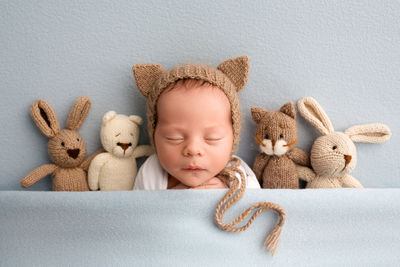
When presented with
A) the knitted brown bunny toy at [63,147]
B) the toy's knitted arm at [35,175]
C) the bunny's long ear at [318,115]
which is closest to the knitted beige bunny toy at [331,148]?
the bunny's long ear at [318,115]

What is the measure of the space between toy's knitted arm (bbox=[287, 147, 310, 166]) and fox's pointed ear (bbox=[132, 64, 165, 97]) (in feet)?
1.71

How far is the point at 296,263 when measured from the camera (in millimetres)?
958

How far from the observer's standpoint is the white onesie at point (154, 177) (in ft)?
3.39

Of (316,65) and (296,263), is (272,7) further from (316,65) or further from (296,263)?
(296,263)

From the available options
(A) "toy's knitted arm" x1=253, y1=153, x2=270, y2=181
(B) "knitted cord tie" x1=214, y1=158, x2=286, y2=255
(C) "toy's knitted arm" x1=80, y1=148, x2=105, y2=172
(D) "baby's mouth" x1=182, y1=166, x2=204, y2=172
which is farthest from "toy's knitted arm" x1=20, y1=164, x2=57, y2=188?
(A) "toy's knitted arm" x1=253, y1=153, x2=270, y2=181

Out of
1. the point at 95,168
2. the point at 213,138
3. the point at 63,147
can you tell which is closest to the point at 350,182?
the point at 213,138

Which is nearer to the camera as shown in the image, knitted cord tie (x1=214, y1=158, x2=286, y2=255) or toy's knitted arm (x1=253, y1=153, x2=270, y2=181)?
knitted cord tie (x1=214, y1=158, x2=286, y2=255)

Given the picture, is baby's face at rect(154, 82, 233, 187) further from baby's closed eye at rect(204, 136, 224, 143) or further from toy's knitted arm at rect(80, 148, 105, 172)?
Answer: toy's knitted arm at rect(80, 148, 105, 172)

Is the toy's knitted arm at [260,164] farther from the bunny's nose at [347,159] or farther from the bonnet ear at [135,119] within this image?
the bonnet ear at [135,119]

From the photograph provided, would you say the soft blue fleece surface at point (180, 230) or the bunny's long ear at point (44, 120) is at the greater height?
the bunny's long ear at point (44, 120)

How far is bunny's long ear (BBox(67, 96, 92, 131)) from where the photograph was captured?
1051 mm

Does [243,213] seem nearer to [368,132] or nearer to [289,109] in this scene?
[289,109]

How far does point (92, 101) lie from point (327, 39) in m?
0.84

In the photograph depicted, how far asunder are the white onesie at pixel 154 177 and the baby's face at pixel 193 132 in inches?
3.6
